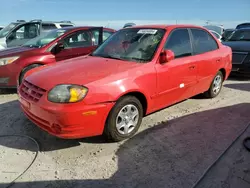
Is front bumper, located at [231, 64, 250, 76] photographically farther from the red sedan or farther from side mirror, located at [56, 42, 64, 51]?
side mirror, located at [56, 42, 64, 51]

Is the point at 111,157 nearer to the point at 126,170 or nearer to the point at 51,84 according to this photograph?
the point at 126,170

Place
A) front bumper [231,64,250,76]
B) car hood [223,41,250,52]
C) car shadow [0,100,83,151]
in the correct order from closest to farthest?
car shadow [0,100,83,151] → front bumper [231,64,250,76] → car hood [223,41,250,52]

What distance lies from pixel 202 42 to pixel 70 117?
3.08m

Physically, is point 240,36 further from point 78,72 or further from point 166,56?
point 78,72

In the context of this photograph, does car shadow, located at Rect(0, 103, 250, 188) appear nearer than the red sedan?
Yes

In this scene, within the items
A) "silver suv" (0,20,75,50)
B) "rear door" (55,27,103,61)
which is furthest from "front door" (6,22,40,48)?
"rear door" (55,27,103,61)

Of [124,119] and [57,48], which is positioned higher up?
[57,48]

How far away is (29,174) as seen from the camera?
102 inches

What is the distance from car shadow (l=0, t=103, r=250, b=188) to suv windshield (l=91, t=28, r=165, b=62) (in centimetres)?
116

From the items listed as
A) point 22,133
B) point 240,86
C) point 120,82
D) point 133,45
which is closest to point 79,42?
point 133,45

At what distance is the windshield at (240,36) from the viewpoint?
797 cm

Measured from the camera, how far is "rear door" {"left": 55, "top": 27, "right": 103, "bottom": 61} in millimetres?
5641

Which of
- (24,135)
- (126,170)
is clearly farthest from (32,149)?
(126,170)

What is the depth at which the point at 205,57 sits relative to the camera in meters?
4.46
